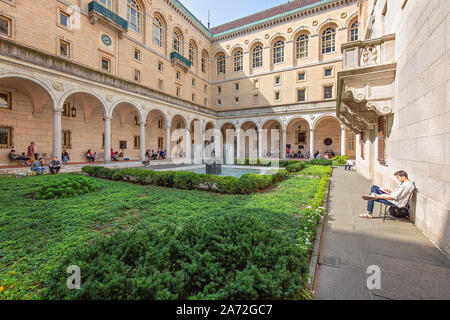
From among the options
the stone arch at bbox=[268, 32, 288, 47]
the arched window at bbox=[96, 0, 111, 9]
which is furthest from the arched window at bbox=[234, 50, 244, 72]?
the arched window at bbox=[96, 0, 111, 9]

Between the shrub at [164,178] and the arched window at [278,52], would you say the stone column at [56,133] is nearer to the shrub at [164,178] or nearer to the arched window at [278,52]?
the shrub at [164,178]

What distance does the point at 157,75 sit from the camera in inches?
1032

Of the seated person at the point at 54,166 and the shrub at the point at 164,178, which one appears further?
the seated person at the point at 54,166

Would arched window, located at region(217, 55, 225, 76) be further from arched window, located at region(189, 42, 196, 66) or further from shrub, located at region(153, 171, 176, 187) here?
shrub, located at region(153, 171, 176, 187)

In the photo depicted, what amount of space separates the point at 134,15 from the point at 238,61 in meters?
17.5

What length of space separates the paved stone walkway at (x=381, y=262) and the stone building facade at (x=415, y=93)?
Answer: 1.32ft

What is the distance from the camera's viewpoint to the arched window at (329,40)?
27.9 metres

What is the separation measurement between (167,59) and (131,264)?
30298mm

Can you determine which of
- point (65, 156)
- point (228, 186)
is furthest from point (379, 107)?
point (65, 156)

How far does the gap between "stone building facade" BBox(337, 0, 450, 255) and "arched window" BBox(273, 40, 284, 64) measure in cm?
2668

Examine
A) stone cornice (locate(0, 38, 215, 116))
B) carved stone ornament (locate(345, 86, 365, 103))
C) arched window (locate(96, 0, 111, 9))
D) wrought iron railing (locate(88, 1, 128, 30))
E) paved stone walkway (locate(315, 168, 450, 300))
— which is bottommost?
paved stone walkway (locate(315, 168, 450, 300))

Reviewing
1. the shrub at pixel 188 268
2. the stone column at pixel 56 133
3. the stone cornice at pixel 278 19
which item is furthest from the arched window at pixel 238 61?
the shrub at pixel 188 268

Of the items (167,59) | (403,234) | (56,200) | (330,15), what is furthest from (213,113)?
(403,234)

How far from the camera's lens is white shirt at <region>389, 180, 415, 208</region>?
4.32m
